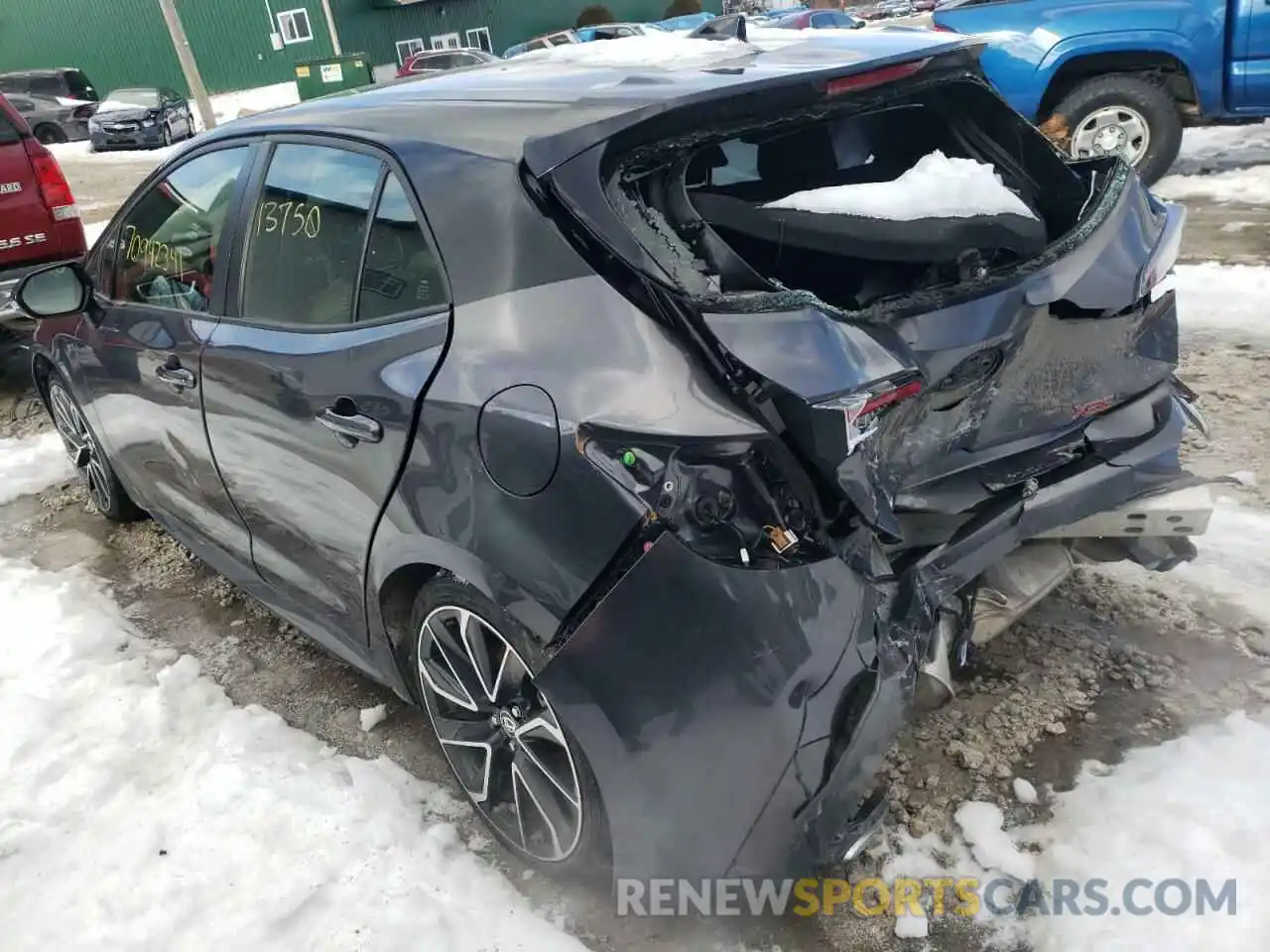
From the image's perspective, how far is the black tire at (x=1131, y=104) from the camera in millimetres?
7332

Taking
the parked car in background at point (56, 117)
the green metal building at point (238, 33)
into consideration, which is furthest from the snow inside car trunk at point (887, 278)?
the green metal building at point (238, 33)

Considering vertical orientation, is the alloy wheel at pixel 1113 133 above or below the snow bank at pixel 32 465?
above

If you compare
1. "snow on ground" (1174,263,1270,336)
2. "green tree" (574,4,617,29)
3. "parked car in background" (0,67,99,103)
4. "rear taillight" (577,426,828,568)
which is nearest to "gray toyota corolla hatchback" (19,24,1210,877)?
"rear taillight" (577,426,828,568)

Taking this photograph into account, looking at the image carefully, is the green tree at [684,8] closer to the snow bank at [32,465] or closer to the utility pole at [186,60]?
the utility pole at [186,60]

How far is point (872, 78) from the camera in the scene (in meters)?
2.30

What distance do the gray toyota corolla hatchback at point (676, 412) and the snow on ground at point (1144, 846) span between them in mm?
456

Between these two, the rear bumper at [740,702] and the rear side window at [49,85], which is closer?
the rear bumper at [740,702]

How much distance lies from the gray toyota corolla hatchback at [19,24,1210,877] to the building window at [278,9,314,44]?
103ft

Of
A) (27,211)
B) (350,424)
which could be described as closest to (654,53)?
(350,424)

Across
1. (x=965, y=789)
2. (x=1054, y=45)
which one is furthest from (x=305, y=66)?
(x=965, y=789)

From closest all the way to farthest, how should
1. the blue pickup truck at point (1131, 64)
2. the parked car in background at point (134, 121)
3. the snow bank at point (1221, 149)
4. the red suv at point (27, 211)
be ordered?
the red suv at point (27, 211), the blue pickup truck at point (1131, 64), the snow bank at point (1221, 149), the parked car in background at point (134, 121)

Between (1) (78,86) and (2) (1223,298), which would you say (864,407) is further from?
(1) (78,86)

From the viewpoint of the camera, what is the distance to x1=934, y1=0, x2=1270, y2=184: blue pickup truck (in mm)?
7062

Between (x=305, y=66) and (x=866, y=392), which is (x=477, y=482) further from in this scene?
(x=305, y=66)
